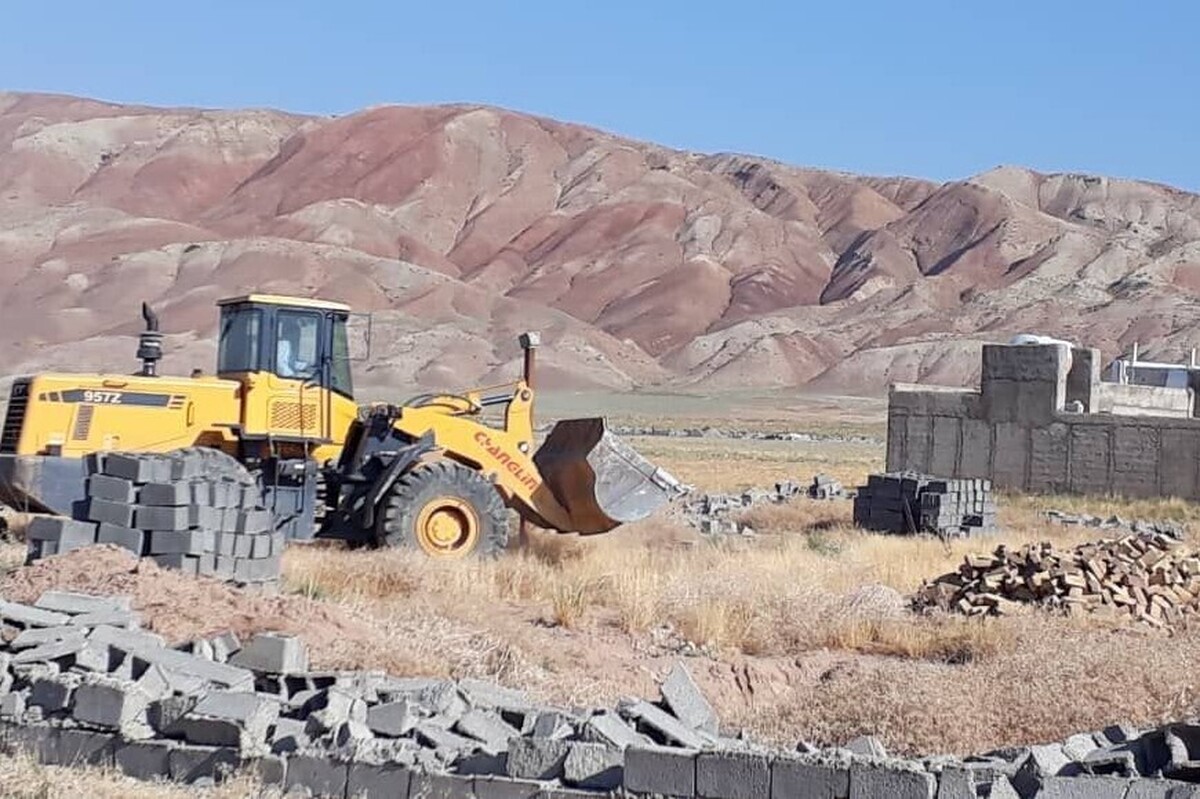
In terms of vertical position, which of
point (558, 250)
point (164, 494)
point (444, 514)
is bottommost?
point (444, 514)

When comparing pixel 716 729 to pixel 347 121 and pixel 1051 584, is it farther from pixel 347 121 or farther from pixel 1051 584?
pixel 347 121

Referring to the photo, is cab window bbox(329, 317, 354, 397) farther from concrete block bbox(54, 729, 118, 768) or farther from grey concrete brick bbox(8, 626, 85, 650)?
concrete block bbox(54, 729, 118, 768)

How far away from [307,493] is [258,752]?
29.9 feet

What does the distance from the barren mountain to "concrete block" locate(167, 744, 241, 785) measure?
2958 inches

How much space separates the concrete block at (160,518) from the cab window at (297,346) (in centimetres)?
329

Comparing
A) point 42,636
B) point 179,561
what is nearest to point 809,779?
point 42,636

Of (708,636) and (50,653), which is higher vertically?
(50,653)

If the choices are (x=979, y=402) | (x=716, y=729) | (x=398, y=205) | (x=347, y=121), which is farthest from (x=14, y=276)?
(x=716, y=729)

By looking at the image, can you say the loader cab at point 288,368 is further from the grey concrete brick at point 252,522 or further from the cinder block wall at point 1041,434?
the cinder block wall at point 1041,434

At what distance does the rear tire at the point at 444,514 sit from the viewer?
17.6 metres

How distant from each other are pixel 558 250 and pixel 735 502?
128251 mm

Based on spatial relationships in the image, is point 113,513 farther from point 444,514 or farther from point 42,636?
point 42,636

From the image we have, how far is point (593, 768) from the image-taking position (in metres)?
8.41

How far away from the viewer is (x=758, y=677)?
13297 millimetres
